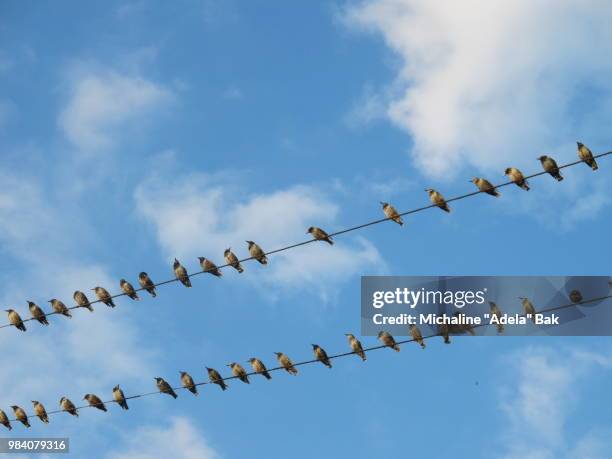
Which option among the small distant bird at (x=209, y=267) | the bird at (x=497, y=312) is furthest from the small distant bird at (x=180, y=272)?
the bird at (x=497, y=312)

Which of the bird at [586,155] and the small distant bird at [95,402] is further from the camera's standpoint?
the small distant bird at [95,402]

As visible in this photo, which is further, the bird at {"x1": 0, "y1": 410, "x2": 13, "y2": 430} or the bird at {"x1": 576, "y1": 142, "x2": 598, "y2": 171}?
the bird at {"x1": 0, "y1": 410, "x2": 13, "y2": 430}

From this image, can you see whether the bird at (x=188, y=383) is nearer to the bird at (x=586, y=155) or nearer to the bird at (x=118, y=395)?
the bird at (x=118, y=395)

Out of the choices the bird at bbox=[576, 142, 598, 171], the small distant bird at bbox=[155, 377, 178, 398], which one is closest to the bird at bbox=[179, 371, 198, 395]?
the small distant bird at bbox=[155, 377, 178, 398]

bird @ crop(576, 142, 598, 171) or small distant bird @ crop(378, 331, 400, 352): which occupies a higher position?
bird @ crop(576, 142, 598, 171)

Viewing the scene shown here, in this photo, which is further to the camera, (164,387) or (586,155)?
(164,387)

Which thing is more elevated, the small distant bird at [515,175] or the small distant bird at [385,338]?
the small distant bird at [515,175]

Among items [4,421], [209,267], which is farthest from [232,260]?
[4,421]

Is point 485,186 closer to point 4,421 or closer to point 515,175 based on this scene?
point 515,175

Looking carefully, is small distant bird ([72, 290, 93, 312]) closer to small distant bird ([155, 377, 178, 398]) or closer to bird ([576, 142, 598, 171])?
small distant bird ([155, 377, 178, 398])

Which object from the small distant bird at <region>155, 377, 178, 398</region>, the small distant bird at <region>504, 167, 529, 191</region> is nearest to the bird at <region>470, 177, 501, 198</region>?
the small distant bird at <region>504, 167, 529, 191</region>

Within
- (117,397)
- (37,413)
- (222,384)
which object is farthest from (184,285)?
(37,413)

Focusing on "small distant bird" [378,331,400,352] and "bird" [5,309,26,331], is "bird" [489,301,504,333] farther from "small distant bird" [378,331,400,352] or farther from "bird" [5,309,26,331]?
"bird" [5,309,26,331]

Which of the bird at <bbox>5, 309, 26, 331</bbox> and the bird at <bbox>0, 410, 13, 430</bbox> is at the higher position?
the bird at <bbox>5, 309, 26, 331</bbox>
